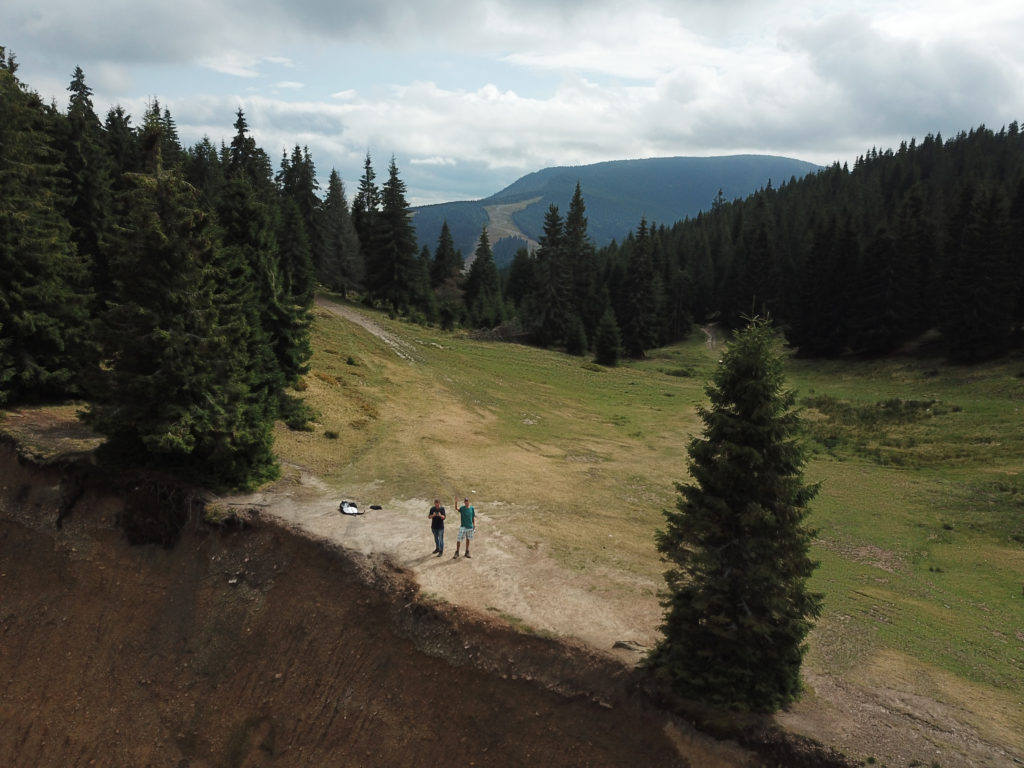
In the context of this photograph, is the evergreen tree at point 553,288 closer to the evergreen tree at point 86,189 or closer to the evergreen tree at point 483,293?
the evergreen tree at point 483,293

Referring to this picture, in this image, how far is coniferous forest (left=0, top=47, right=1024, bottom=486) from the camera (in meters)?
20.1

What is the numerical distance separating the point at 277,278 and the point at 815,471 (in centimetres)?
3026

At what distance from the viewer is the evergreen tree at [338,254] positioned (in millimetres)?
77625

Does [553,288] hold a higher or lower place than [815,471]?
higher

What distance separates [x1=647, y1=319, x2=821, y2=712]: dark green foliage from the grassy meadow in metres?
1.89

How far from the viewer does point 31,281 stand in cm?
2647

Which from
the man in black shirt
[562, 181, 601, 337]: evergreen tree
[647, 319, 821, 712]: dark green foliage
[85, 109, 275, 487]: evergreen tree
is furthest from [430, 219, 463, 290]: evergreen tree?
[647, 319, 821, 712]: dark green foliage

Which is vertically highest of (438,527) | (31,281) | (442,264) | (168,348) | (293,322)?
(442,264)

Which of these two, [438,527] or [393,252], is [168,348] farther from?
[393,252]

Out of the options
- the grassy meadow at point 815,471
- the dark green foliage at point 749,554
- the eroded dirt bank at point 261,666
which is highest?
the dark green foliage at point 749,554

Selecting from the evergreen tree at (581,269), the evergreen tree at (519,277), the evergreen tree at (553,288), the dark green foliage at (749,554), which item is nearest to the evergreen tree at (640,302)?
the evergreen tree at (581,269)

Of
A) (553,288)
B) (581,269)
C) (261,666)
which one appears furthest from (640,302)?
(261,666)

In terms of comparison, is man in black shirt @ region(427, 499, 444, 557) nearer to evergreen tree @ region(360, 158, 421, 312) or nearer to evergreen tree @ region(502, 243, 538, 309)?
evergreen tree @ region(360, 158, 421, 312)

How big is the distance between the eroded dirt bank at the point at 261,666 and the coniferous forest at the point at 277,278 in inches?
152
